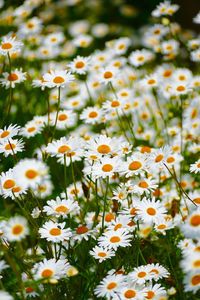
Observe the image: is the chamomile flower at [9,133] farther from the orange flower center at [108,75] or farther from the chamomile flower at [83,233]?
the orange flower center at [108,75]

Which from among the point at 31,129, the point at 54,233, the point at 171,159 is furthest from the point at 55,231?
the point at 31,129

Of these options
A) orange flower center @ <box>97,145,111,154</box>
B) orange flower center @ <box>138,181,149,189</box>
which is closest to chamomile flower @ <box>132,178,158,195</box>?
orange flower center @ <box>138,181,149,189</box>

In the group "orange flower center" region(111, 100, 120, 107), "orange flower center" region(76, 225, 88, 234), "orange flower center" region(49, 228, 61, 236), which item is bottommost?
"orange flower center" region(49, 228, 61, 236)

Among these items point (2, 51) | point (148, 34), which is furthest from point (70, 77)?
point (148, 34)

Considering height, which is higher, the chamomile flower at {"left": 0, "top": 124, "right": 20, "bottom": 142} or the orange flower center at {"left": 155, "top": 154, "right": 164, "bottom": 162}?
the chamomile flower at {"left": 0, "top": 124, "right": 20, "bottom": 142}

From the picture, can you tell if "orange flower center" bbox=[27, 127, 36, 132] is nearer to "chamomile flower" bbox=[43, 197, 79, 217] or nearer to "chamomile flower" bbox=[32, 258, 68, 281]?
"chamomile flower" bbox=[43, 197, 79, 217]

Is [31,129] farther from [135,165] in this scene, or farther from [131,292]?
[131,292]

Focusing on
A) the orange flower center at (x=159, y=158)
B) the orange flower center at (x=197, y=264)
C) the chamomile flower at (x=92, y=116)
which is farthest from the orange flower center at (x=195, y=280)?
the chamomile flower at (x=92, y=116)
